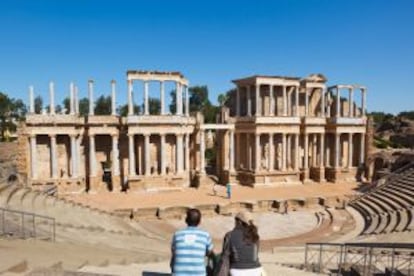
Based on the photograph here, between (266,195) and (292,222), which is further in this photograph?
(266,195)

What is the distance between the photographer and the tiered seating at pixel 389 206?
1915 cm

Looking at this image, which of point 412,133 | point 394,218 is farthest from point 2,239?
point 412,133

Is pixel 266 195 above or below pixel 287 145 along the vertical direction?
below

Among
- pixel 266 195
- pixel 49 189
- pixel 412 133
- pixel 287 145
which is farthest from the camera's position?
pixel 412 133

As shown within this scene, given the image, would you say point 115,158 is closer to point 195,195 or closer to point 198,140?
point 195,195

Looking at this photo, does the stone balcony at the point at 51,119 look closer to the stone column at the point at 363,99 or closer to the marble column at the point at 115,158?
the marble column at the point at 115,158

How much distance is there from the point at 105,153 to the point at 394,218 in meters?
25.6

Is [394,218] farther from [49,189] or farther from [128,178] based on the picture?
[49,189]

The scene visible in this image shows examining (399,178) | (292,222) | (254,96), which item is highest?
(254,96)

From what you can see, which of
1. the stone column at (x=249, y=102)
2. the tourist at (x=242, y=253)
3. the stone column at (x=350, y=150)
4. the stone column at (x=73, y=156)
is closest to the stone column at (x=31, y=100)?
the stone column at (x=73, y=156)

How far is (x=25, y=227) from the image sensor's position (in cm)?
1345

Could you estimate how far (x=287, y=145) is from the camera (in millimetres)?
38500

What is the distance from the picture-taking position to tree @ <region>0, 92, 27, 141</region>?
67.2 meters

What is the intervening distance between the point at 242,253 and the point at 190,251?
74 centimetres
